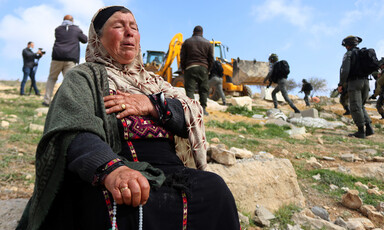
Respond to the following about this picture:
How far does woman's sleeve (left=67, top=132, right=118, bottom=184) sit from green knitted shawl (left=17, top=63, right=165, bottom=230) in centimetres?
3

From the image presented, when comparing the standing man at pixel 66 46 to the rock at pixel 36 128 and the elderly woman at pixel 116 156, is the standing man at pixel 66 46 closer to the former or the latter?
the rock at pixel 36 128

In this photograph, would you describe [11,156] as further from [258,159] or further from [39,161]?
[258,159]

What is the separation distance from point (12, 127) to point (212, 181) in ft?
13.8

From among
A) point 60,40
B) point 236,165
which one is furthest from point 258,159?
point 60,40

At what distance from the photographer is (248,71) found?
14250 mm

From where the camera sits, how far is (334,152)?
4.80m

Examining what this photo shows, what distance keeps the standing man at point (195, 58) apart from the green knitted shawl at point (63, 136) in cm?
546

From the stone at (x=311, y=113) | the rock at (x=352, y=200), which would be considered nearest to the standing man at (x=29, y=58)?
the stone at (x=311, y=113)

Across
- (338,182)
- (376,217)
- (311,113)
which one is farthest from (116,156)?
(311,113)

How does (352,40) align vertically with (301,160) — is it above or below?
above

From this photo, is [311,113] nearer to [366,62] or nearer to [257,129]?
[366,62]

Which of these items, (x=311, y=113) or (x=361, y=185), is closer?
(x=361, y=185)

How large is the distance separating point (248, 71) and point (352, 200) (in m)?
12.0

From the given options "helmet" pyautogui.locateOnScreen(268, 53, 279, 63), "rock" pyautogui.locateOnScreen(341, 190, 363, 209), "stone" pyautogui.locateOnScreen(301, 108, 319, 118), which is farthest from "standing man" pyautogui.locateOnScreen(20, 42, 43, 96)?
"rock" pyautogui.locateOnScreen(341, 190, 363, 209)
